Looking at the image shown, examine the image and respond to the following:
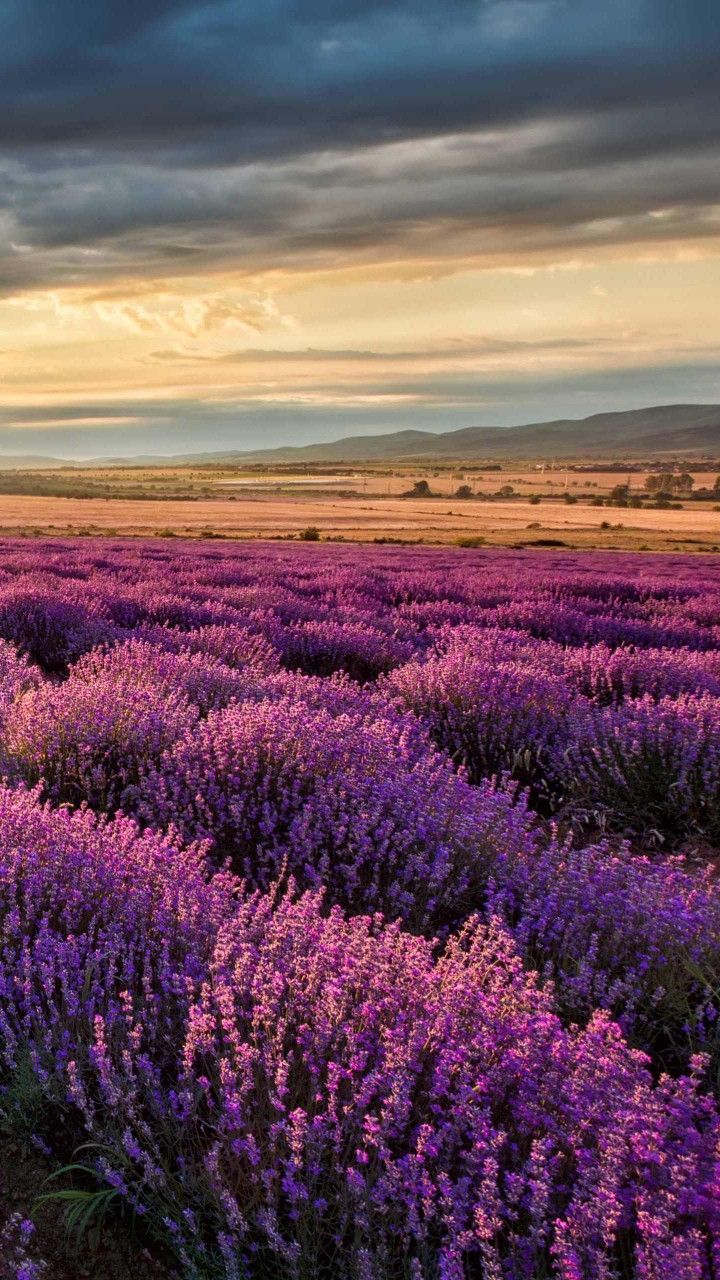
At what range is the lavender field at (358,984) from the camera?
163 centimetres

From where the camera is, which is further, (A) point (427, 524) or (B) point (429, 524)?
(B) point (429, 524)

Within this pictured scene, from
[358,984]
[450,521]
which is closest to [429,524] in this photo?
[450,521]

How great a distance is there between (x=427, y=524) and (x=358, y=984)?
53.9 meters

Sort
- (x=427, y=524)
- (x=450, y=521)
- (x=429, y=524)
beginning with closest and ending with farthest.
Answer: (x=427, y=524) → (x=429, y=524) → (x=450, y=521)

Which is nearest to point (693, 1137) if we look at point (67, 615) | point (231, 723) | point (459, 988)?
point (459, 988)

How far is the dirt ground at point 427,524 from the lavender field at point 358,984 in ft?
114

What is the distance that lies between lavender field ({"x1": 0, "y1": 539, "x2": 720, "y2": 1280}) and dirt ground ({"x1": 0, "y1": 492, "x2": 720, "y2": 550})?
114 ft

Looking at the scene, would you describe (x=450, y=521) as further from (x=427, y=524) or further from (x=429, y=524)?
Result: (x=427, y=524)

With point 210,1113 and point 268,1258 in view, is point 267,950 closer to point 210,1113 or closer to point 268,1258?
point 210,1113

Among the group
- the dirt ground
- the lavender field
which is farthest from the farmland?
the lavender field

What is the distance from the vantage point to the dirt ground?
4269cm

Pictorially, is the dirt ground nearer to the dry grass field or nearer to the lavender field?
the dry grass field

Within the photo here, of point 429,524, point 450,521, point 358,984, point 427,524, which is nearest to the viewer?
point 358,984

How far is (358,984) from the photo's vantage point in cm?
204
